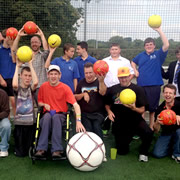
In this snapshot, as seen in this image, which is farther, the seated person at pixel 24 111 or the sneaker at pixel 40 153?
the seated person at pixel 24 111

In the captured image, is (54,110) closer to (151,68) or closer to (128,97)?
(128,97)

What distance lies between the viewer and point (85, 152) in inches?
120

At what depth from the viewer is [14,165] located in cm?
338

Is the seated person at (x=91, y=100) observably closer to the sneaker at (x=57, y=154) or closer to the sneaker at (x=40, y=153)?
the sneaker at (x=57, y=154)

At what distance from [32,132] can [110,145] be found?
148 centimetres

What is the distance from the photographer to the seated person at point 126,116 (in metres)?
3.67

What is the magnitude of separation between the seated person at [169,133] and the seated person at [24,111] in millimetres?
2069

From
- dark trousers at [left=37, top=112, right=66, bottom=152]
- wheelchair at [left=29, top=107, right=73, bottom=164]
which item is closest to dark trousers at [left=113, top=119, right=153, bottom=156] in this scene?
wheelchair at [left=29, top=107, right=73, bottom=164]

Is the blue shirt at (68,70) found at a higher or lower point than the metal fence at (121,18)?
lower

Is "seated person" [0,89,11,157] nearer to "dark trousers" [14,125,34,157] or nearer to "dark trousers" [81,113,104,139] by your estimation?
"dark trousers" [14,125,34,157]

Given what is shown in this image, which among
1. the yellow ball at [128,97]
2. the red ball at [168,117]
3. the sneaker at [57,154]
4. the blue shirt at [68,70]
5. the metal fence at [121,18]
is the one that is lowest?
the sneaker at [57,154]

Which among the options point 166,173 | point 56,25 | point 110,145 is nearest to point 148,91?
point 110,145

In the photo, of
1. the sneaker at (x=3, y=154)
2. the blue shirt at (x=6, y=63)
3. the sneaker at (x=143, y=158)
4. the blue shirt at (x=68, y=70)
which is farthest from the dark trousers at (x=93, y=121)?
the blue shirt at (x=6, y=63)

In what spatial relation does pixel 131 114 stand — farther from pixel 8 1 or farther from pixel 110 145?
pixel 8 1
